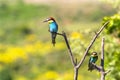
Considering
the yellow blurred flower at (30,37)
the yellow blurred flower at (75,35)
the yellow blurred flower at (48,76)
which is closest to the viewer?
the yellow blurred flower at (75,35)

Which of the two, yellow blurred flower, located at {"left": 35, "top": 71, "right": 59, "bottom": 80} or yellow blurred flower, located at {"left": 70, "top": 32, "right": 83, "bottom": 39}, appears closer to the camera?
yellow blurred flower, located at {"left": 70, "top": 32, "right": 83, "bottom": 39}

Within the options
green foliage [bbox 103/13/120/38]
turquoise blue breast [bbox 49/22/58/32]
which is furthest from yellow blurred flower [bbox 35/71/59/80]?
turquoise blue breast [bbox 49/22/58/32]

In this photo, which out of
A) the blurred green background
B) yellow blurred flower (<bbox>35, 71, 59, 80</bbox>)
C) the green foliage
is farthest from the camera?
the blurred green background

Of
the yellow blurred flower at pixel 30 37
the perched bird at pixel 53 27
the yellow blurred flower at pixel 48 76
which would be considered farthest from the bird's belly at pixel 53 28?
the yellow blurred flower at pixel 30 37

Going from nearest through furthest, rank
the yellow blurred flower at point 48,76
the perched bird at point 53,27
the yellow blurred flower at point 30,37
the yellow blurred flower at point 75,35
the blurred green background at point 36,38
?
the perched bird at point 53,27 → the yellow blurred flower at point 75,35 → the yellow blurred flower at point 48,76 → the blurred green background at point 36,38 → the yellow blurred flower at point 30,37

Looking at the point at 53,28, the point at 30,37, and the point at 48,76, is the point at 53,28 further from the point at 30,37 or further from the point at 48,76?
the point at 30,37

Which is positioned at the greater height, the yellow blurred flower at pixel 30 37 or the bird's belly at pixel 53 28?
the bird's belly at pixel 53 28

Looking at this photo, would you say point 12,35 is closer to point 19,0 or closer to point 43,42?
point 43,42

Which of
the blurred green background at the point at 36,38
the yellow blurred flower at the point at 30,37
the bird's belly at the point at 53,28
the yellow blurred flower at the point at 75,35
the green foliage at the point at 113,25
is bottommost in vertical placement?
the yellow blurred flower at the point at 30,37

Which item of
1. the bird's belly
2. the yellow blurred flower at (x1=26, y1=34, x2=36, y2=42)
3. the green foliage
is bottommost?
the yellow blurred flower at (x1=26, y1=34, x2=36, y2=42)

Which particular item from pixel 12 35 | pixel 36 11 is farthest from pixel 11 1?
pixel 12 35

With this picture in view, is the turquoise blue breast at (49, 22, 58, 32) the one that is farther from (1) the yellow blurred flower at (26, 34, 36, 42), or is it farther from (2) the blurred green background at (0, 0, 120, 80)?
(1) the yellow blurred flower at (26, 34, 36, 42)

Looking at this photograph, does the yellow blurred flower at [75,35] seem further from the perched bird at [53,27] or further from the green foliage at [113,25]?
the perched bird at [53,27]

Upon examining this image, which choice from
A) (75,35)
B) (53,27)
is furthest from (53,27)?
(75,35)
